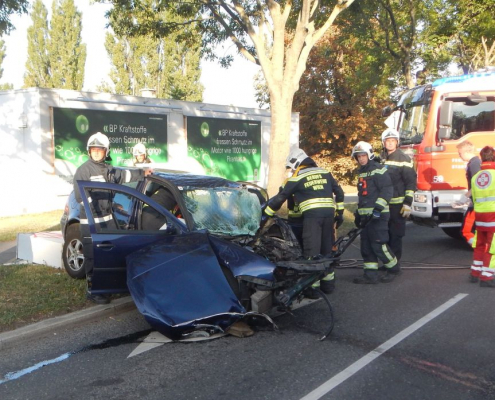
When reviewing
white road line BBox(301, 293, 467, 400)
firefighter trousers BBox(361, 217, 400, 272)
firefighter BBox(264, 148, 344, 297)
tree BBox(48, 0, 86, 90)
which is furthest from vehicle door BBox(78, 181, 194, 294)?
tree BBox(48, 0, 86, 90)

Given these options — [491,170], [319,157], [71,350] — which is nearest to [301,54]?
[491,170]

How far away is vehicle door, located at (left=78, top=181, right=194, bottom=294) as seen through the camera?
5.38 meters

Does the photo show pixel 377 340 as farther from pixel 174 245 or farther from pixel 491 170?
pixel 491 170

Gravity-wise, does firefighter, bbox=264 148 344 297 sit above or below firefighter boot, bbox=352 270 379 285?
above

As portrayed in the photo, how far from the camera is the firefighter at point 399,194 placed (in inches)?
301

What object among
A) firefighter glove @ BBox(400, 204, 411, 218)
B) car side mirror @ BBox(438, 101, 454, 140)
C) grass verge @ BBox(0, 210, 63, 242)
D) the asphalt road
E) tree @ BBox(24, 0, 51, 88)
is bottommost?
the asphalt road

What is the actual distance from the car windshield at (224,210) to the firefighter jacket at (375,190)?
152 centimetres

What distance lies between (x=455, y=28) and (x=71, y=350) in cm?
1581

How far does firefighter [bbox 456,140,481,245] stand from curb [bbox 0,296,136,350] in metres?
5.04

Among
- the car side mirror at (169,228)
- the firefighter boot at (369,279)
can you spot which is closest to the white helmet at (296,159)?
the car side mirror at (169,228)

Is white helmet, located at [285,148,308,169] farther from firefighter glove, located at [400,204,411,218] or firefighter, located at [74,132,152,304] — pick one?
firefighter glove, located at [400,204,411,218]

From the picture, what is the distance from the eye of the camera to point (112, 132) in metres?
16.0

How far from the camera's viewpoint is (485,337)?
16.1ft

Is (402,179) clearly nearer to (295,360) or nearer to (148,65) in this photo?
(295,360)
